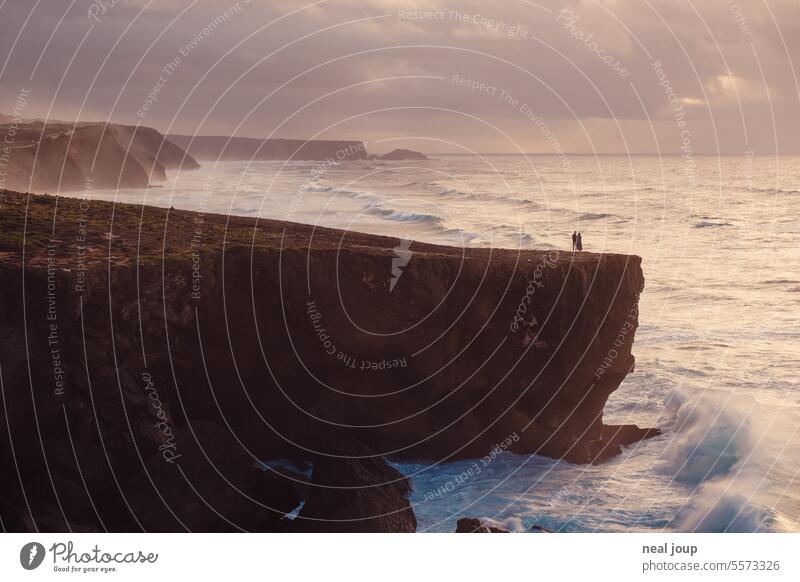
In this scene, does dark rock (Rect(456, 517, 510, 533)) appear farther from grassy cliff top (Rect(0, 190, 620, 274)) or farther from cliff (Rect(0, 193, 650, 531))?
grassy cliff top (Rect(0, 190, 620, 274))

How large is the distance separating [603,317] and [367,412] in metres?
8.49

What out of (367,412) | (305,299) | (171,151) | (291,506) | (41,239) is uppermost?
(171,151)

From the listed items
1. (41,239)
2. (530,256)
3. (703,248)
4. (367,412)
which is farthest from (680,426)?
(703,248)

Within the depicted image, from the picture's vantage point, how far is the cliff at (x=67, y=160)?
71812mm

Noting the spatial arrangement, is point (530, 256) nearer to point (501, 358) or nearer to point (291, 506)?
point (501, 358)

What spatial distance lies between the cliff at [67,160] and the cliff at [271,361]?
109 feet

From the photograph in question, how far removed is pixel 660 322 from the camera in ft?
171

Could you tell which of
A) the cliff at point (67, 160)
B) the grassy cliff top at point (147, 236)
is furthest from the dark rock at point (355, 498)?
the cliff at point (67, 160)

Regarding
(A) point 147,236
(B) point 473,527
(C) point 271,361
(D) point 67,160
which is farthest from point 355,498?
(D) point 67,160

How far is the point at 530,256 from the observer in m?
27.8

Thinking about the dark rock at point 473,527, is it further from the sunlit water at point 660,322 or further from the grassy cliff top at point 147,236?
the grassy cliff top at point 147,236

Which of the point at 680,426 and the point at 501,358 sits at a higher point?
the point at 501,358

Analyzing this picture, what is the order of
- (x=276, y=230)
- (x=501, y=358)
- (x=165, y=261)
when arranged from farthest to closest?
(x=276, y=230) → (x=501, y=358) → (x=165, y=261)

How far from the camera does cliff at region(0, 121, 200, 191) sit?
71812 mm
